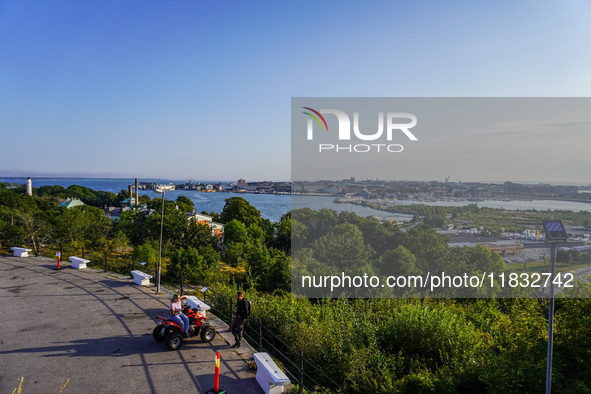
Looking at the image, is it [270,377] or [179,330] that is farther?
[179,330]

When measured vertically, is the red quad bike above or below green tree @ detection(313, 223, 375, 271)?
above

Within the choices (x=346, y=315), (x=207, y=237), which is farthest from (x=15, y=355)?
(x=207, y=237)

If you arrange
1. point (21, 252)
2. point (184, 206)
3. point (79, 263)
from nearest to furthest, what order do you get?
point (79, 263), point (21, 252), point (184, 206)

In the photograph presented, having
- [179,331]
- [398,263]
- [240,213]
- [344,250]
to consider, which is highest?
[179,331]

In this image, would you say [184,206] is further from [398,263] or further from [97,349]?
[97,349]

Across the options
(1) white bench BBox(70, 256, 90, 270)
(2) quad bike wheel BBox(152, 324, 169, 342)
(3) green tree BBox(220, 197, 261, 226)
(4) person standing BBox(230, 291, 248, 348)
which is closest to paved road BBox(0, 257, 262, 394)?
(2) quad bike wheel BBox(152, 324, 169, 342)

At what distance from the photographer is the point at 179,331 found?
7.30 metres

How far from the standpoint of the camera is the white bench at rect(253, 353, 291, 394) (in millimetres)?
5538

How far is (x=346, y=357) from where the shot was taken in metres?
7.97

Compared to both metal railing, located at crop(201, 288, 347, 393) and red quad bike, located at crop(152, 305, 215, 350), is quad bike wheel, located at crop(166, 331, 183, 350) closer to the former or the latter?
red quad bike, located at crop(152, 305, 215, 350)

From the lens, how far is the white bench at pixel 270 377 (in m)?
5.54

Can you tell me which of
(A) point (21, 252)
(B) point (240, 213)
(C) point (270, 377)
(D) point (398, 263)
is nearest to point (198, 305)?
(C) point (270, 377)

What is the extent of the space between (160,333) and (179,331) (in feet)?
1.48

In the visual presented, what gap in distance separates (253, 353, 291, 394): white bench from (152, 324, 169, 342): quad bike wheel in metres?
2.51
